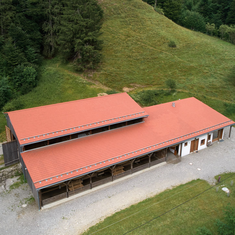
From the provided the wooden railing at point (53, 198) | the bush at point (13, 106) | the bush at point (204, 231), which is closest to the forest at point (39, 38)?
the bush at point (13, 106)

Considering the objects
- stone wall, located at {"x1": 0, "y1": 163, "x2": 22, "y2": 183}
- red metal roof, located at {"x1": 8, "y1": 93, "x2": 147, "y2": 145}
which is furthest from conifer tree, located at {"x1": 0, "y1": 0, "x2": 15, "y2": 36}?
stone wall, located at {"x1": 0, "y1": 163, "x2": 22, "y2": 183}

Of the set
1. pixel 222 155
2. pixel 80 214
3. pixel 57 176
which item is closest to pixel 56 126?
pixel 57 176

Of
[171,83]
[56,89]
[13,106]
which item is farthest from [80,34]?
[171,83]

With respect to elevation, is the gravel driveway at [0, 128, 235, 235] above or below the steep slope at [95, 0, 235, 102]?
below

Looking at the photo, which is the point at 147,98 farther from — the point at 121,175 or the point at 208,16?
the point at 208,16

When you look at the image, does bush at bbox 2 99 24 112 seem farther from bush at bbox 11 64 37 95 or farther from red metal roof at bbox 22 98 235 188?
red metal roof at bbox 22 98 235 188

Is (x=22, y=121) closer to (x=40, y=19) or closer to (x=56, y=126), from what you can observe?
(x=56, y=126)
